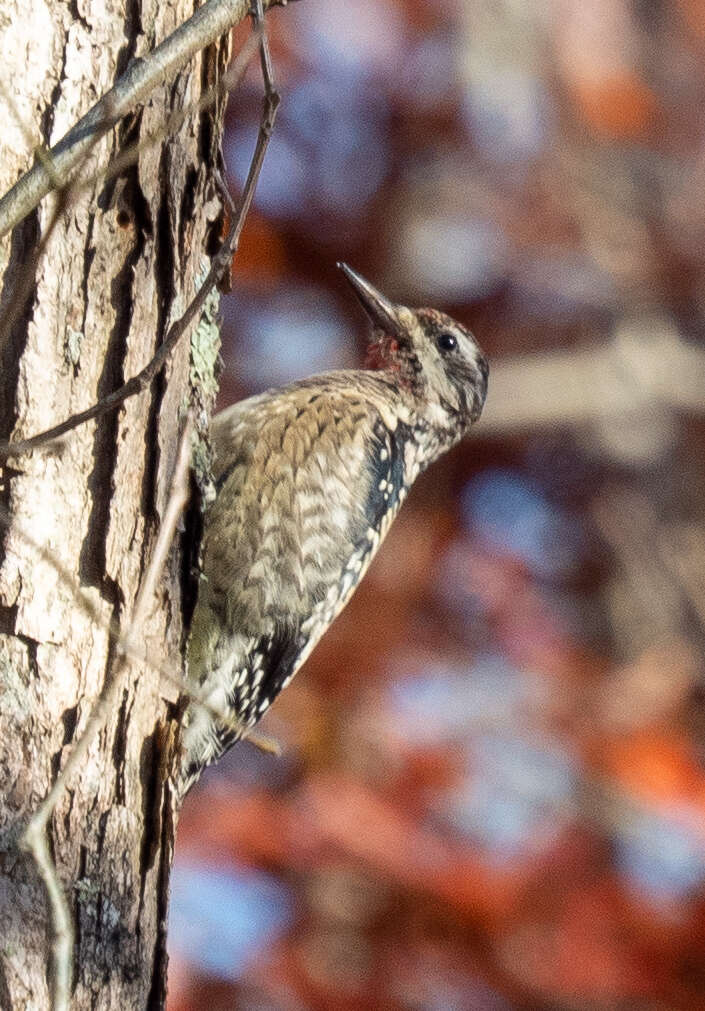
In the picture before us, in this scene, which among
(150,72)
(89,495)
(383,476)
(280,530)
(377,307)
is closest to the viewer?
(150,72)

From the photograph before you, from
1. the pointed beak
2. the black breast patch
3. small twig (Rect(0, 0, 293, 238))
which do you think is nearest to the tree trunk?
small twig (Rect(0, 0, 293, 238))

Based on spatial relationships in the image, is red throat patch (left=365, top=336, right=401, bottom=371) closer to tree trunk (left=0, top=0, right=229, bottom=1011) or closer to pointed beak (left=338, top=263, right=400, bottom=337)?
pointed beak (left=338, top=263, right=400, bottom=337)

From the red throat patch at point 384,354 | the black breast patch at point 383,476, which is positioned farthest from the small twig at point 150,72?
the red throat patch at point 384,354

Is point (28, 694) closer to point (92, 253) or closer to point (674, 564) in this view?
point (92, 253)

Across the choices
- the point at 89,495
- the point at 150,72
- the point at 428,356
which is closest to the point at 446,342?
the point at 428,356

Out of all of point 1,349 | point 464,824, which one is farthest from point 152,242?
point 464,824

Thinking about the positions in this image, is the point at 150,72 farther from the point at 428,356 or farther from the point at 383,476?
the point at 428,356
